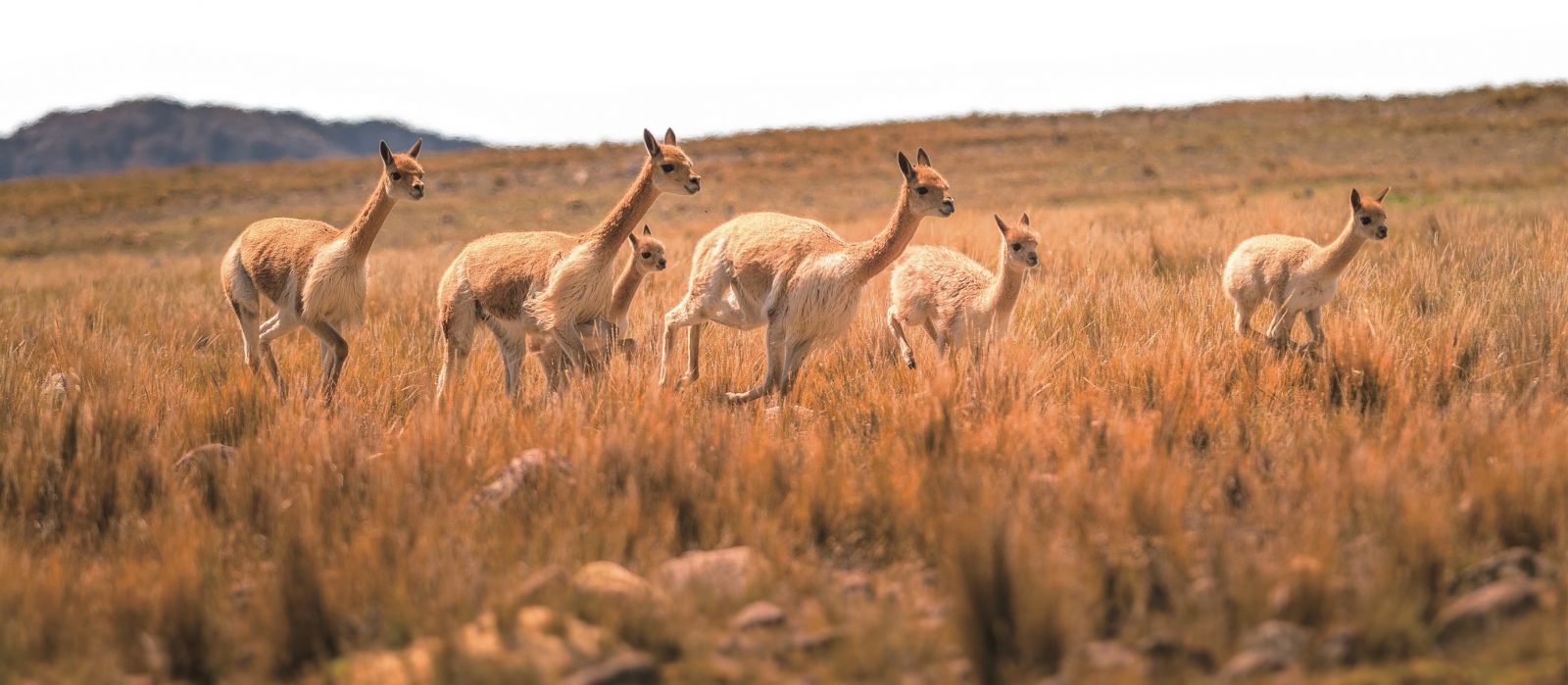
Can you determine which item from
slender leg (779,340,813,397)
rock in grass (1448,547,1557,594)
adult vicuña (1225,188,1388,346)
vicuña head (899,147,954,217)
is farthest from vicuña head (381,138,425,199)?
rock in grass (1448,547,1557,594)

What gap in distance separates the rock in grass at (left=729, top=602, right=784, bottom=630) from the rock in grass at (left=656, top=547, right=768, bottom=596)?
0.41 feet

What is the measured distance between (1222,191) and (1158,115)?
22034 millimetres

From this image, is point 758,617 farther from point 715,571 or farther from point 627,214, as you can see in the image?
point 627,214

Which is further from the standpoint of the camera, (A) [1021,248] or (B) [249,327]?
(B) [249,327]

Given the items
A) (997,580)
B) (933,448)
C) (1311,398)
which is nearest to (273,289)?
(933,448)

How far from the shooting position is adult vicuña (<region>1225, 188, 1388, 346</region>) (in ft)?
22.1

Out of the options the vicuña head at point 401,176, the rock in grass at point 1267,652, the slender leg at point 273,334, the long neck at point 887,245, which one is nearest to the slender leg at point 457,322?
the vicuña head at point 401,176

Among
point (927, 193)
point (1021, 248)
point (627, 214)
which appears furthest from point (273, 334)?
point (1021, 248)

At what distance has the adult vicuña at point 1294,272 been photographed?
6.73 meters

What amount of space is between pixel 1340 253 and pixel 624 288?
445 cm

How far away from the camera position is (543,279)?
5875mm

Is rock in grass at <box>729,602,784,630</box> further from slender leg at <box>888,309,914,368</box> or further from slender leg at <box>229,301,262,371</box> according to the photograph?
slender leg at <box>229,301,262,371</box>

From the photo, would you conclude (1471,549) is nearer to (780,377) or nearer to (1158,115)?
(780,377)

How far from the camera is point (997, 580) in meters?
3.01
